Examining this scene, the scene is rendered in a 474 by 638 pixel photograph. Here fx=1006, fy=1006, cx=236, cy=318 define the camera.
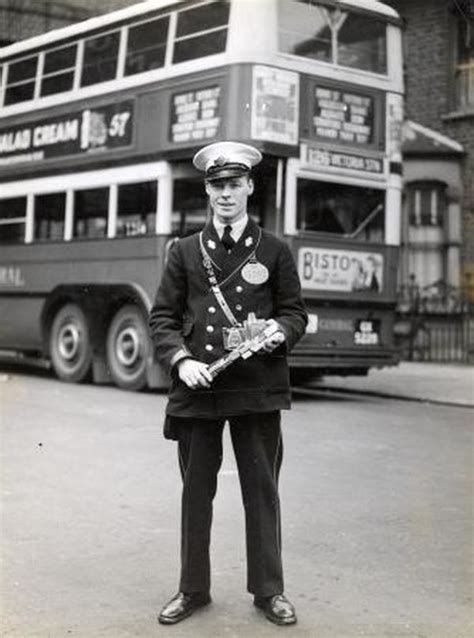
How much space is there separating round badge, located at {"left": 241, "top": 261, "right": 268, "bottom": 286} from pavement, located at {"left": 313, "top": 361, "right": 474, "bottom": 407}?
8.40 metres

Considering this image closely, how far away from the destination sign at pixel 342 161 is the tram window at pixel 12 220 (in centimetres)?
478

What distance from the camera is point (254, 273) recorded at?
13.2ft

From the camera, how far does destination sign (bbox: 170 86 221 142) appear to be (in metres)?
11.4

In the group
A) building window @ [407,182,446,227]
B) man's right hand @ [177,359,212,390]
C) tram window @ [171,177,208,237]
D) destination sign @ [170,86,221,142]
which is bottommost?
man's right hand @ [177,359,212,390]

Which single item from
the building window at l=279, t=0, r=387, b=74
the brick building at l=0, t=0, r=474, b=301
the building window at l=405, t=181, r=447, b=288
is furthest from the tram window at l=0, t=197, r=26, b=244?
the building window at l=405, t=181, r=447, b=288

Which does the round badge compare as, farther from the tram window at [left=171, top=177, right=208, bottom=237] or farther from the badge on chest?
the tram window at [left=171, top=177, right=208, bottom=237]

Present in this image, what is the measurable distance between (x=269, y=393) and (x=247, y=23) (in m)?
8.13

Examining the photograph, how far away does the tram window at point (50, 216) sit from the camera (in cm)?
1364

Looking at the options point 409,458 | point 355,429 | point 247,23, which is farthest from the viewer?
point 247,23

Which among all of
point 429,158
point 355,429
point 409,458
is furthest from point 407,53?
point 409,458

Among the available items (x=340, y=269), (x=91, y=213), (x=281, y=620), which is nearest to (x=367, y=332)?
(x=340, y=269)

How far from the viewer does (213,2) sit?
11.8m

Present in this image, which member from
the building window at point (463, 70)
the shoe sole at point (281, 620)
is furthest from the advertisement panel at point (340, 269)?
the building window at point (463, 70)

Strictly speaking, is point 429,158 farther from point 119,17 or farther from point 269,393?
point 269,393
